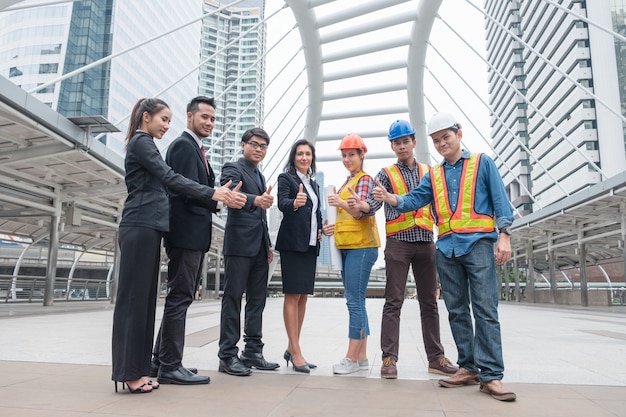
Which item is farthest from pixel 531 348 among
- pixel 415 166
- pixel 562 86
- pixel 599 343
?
pixel 562 86

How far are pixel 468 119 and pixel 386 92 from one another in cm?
284

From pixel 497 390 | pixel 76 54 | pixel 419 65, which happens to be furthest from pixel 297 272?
pixel 76 54

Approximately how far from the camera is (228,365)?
2.98m

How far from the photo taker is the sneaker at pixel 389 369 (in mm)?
2855

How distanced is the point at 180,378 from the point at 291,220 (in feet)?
4.24

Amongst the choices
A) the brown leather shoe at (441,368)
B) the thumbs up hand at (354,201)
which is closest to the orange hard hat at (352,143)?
the thumbs up hand at (354,201)

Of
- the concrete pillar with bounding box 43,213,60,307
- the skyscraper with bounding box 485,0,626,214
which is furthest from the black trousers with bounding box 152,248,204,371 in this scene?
the skyscraper with bounding box 485,0,626,214

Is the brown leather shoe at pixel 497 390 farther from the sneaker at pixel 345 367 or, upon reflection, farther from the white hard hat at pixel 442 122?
the white hard hat at pixel 442 122

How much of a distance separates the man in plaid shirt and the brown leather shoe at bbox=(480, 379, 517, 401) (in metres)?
0.52

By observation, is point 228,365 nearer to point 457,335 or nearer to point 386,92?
point 457,335

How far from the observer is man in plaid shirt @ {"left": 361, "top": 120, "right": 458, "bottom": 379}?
123 inches

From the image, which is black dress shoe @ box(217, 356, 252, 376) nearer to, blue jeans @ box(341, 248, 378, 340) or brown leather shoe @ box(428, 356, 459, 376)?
blue jeans @ box(341, 248, 378, 340)

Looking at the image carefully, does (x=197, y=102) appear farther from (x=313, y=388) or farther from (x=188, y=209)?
(x=313, y=388)

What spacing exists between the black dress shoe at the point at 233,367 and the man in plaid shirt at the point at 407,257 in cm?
94
